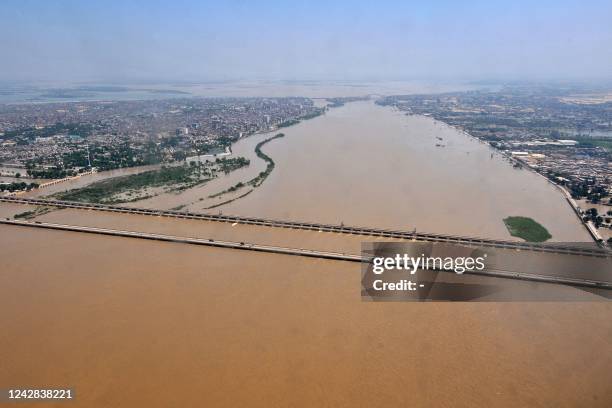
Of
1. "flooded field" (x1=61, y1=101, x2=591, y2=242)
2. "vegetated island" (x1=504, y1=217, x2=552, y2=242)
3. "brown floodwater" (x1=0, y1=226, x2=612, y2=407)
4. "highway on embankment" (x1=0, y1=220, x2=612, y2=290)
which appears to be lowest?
"brown floodwater" (x1=0, y1=226, x2=612, y2=407)

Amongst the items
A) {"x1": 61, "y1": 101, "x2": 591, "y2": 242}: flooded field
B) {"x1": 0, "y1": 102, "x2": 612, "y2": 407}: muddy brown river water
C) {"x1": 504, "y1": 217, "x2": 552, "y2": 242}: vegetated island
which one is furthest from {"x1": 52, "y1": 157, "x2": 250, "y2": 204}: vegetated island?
{"x1": 504, "y1": 217, "x2": 552, "y2": 242}: vegetated island

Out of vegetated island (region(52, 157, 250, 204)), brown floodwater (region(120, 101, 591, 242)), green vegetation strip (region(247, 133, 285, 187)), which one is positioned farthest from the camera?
green vegetation strip (region(247, 133, 285, 187))

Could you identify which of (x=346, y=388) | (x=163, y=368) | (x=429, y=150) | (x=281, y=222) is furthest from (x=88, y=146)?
(x=346, y=388)

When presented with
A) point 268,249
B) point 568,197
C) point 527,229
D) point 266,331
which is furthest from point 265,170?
point 266,331

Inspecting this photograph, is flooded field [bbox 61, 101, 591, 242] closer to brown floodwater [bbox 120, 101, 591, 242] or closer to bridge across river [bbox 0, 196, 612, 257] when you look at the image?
brown floodwater [bbox 120, 101, 591, 242]

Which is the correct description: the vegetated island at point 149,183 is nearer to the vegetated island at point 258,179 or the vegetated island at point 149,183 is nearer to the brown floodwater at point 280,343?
the vegetated island at point 258,179

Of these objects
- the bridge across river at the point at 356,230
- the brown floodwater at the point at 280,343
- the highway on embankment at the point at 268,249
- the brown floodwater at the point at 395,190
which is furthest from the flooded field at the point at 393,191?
the brown floodwater at the point at 280,343
